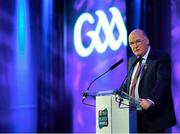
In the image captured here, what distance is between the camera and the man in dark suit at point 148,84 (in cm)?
357

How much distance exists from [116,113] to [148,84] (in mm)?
900

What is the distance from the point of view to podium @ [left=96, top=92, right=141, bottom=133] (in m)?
2.73

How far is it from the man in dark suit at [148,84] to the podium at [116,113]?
28.5 inches

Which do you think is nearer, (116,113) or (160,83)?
(116,113)

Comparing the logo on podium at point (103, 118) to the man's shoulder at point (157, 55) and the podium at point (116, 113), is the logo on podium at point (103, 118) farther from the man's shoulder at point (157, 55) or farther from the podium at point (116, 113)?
the man's shoulder at point (157, 55)

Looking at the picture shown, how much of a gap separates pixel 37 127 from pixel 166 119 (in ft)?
6.83

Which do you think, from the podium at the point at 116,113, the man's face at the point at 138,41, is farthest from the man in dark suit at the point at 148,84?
the podium at the point at 116,113

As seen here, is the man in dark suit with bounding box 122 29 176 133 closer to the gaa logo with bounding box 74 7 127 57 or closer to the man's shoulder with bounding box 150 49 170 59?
the man's shoulder with bounding box 150 49 170 59

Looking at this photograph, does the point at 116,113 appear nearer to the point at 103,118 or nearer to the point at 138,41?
the point at 103,118

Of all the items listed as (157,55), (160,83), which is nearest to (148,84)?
(160,83)

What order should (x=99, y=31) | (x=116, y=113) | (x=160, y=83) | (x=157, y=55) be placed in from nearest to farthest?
(x=116, y=113) < (x=160, y=83) < (x=157, y=55) < (x=99, y=31)

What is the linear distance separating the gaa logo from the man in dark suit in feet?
3.55

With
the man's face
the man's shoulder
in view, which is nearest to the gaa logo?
the man's shoulder

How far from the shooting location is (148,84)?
3627mm
